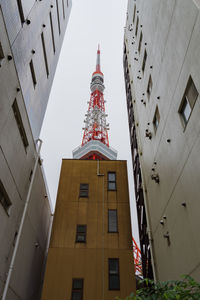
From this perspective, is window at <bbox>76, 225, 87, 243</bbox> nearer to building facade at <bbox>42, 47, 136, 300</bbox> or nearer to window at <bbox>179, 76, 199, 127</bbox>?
building facade at <bbox>42, 47, 136, 300</bbox>

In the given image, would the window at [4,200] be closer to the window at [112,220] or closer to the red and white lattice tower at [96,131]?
the window at [112,220]

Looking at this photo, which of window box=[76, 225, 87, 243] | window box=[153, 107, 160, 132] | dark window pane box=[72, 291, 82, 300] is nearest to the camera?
window box=[153, 107, 160, 132]

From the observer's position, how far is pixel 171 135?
8.63 m

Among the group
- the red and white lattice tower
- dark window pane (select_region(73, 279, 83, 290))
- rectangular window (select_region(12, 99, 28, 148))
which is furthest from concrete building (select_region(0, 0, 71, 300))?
the red and white lattice tower

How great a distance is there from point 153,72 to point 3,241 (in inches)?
380

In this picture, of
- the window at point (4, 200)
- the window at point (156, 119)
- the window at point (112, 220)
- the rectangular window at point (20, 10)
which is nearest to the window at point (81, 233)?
the window at point (112, 220)

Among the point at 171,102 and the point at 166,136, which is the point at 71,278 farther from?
the point at 171,102

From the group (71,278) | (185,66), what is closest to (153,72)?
(185,66)

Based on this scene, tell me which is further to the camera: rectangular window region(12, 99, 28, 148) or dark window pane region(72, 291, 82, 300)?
dark window pane region(72, 291, 82, 300)

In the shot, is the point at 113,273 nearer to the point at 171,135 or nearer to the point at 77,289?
the point at 77,289

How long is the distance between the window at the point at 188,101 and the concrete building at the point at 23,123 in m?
5.94

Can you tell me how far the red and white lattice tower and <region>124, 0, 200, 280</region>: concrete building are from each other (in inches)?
666

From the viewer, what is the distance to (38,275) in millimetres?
14383

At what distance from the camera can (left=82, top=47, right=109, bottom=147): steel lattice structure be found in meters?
37.6
